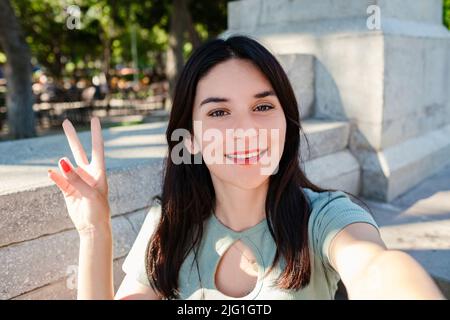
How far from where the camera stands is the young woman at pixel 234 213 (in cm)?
142

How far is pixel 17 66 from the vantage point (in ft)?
26.6

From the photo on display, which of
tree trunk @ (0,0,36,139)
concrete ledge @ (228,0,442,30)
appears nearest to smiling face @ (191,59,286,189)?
concrete ledge @ (228,0,442,30)

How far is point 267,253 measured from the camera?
1.50 meters

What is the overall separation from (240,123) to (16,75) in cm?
781

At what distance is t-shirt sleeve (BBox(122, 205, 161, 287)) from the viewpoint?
1615 millimetres

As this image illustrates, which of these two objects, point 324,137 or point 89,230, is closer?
point 89,230

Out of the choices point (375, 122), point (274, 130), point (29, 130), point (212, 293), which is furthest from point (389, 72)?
point (29, 130)

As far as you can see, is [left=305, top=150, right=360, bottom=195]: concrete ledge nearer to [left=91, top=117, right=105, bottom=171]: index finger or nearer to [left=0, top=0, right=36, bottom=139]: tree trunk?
[left=91, top=117, right=105, bottom=171]: index finger

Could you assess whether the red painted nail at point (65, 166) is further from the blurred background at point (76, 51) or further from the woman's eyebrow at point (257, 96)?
the blurred background at point (76, 51)

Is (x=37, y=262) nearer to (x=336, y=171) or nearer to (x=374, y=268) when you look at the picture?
(x=374, y=268)

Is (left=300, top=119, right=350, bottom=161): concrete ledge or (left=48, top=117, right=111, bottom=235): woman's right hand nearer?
(left=48, top=117, right=111, bottom=235): woman's right hand

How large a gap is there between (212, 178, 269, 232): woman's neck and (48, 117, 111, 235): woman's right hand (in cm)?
44

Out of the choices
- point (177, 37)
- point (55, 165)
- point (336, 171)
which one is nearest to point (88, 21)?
point (177, 37)

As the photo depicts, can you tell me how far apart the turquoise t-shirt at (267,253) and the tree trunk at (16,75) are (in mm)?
7442
